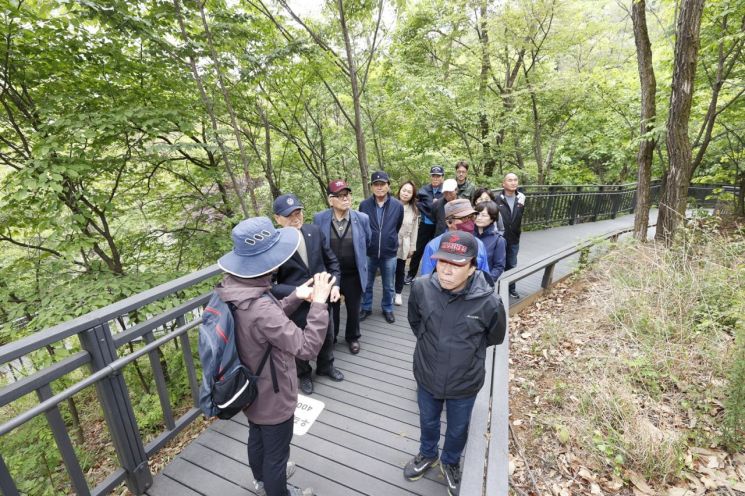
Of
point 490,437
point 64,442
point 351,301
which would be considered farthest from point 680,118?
point 64,442

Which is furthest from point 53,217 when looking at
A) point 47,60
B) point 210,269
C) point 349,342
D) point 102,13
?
point 349,342

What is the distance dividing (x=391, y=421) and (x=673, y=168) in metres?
5.95

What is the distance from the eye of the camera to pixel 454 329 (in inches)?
78.8

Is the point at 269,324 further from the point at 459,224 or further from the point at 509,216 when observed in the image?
the point at 509,216

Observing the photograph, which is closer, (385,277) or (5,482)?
(5,482)

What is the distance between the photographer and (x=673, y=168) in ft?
17.8

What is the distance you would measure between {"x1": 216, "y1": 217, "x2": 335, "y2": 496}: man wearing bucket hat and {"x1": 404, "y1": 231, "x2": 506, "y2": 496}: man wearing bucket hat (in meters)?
0.67

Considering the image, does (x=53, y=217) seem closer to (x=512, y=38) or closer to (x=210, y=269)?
(x=210, y=269)

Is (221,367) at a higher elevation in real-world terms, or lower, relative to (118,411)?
higher

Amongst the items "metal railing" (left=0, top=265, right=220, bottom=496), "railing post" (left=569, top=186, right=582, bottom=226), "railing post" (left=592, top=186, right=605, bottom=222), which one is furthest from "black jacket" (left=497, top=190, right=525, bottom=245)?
"railing post" (left=592, top=186, right=605, bottom=222)

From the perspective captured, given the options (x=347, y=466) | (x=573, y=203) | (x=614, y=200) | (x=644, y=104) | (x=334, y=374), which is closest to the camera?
(x=347, y=466)

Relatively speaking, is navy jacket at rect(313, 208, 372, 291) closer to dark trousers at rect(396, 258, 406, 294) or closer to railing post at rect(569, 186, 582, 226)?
dark trousers at rect(396, 258, 406, 294)

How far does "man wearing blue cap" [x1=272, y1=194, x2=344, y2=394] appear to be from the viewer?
275cm

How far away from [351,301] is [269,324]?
209 centimetres
